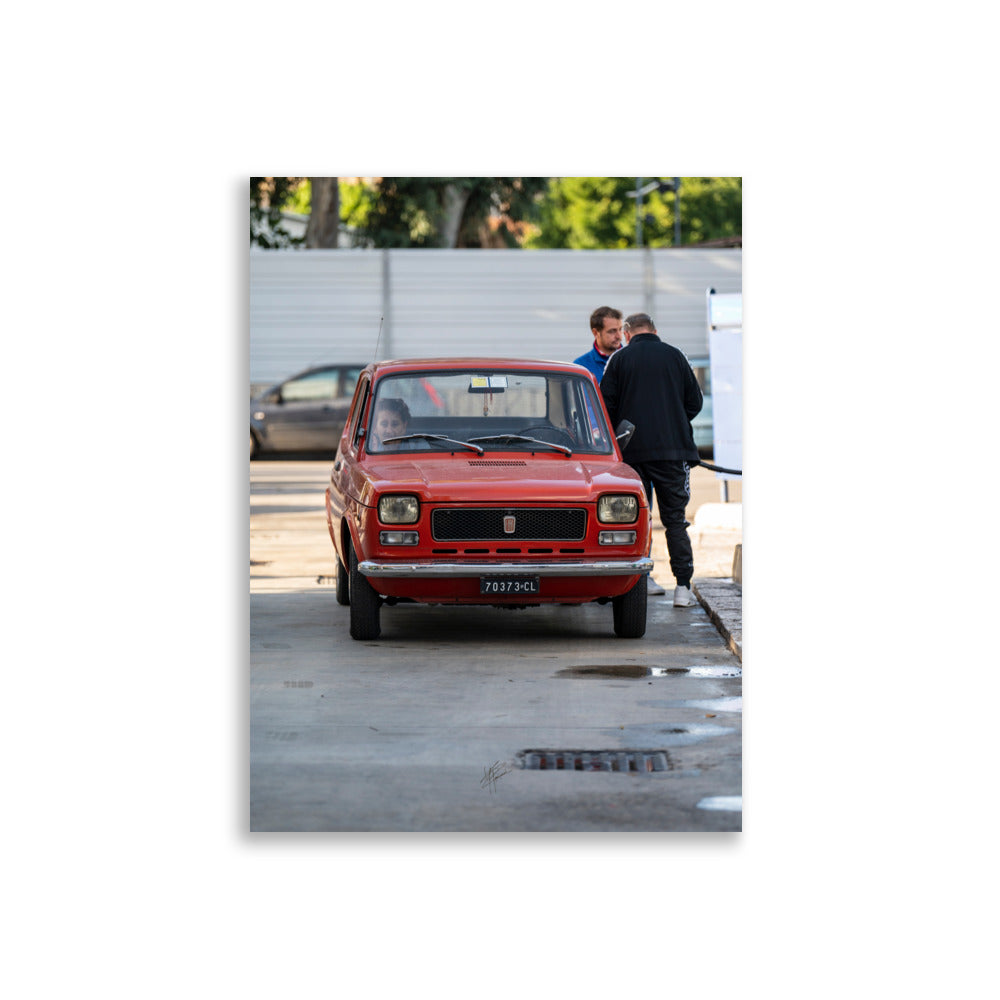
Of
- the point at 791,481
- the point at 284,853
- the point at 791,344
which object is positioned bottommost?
the point at 284,853

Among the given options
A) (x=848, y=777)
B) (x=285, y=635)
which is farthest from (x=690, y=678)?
(x=285, y=635)

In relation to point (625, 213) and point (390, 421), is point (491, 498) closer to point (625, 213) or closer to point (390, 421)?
point (390, 421)

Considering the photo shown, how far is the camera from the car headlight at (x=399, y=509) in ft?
27.5

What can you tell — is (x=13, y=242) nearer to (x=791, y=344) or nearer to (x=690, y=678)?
(x=791, y=344)

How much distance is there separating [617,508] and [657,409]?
120 cm

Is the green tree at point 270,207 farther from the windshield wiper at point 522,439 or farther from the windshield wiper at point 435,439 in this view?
the windshield wiper at point 522,439

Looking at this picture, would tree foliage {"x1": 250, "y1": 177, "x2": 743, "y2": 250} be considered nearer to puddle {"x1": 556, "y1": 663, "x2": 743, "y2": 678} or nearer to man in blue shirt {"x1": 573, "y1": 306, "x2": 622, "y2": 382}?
man in blue shirt {"x1": 573, "y1": 306, "x2": 622, "y2": 382}

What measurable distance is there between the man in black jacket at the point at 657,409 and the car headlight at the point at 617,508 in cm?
94

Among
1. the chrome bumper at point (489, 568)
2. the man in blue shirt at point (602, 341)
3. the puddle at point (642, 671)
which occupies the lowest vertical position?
the puddle at point (642, 671)

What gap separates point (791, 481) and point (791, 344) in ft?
1.85

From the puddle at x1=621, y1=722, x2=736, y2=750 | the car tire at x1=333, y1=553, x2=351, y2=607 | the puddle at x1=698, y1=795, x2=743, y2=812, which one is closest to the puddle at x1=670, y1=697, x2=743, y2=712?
the puddle at x1=621, y1=722, x2=736, y2=750

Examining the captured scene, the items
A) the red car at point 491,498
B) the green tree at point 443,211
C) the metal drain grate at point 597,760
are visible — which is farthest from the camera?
the green tree at point 443,211
